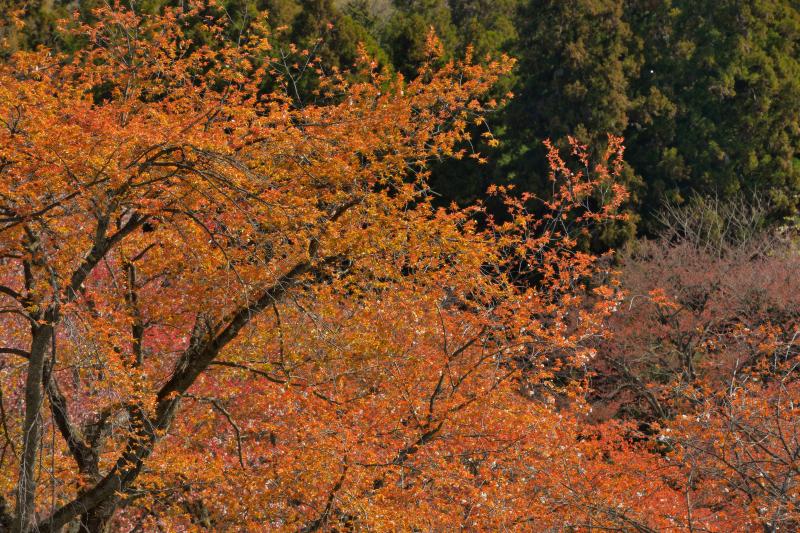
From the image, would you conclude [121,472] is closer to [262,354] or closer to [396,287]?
[262,354]

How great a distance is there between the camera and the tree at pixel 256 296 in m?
6.36

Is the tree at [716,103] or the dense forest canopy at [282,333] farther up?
the tree at [716,103]

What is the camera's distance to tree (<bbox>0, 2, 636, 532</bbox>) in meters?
6.36

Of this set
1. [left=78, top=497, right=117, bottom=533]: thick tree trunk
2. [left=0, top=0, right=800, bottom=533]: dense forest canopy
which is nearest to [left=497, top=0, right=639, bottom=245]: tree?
[left=0, top=0, right=800, bottom=533]: dense forest canopy

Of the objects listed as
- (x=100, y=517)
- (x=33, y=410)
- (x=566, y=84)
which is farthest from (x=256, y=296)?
(x=566, y=84)

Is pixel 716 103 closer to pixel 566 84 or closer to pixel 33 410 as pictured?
pixel 566 84

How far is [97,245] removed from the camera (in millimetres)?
6180

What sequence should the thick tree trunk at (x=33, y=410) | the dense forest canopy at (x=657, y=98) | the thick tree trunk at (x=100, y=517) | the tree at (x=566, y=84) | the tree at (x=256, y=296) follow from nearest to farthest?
the thick tree trunk at (x=33, y=410) → the tree at (x=256, y=296) → the thick tree trunk at (x=100, y=517) → the tree at (x=566, y=84) → the dense forest canopy at (x=657, y=98)

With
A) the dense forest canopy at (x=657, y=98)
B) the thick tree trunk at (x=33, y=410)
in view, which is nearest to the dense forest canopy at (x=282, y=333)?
the thick tree trunk at (x=33, y=410)

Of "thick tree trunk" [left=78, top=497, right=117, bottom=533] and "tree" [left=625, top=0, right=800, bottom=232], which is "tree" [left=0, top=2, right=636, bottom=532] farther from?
"tree" [left=625, top=0, right=800, bottom=232]

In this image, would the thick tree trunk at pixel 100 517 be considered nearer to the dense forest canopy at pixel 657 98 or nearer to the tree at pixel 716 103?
the dense forest canopy at pixel 657 98

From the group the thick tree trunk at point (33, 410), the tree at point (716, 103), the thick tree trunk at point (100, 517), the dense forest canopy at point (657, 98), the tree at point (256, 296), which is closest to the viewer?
the thick tree trunk at point (33, 410)

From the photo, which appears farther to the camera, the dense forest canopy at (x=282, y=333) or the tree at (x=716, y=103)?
the tree at (x=716, y=103)

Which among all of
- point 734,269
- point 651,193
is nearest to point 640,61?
point 651,193
